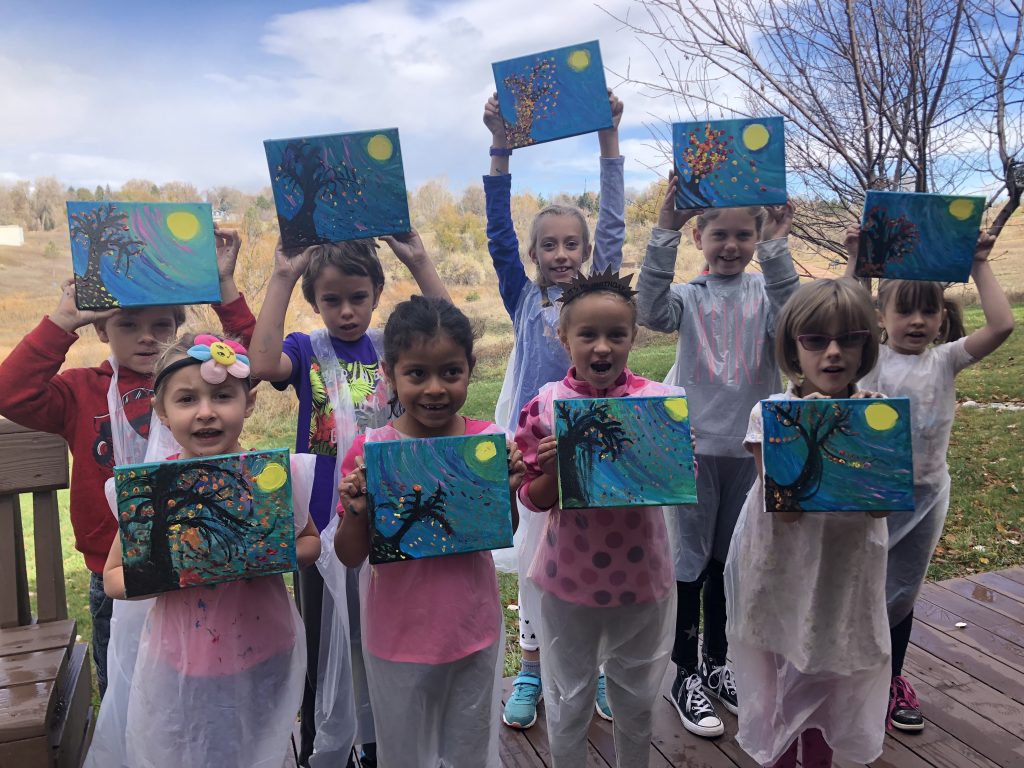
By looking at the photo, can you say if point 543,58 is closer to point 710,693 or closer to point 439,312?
point 439,312

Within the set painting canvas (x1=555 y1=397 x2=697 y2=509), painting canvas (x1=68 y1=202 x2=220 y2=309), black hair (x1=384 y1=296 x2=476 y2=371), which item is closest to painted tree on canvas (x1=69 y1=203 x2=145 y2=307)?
painting canvas (x1=68 y1=202 x2=220 y2=309)

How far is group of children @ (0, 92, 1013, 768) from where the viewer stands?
6.13ft

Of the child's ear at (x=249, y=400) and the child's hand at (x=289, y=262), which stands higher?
the child's hand at (x=289, y=262)

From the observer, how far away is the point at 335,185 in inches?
86.8

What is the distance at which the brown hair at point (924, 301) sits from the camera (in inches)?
99.8

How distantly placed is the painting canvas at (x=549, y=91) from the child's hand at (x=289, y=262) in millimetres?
881

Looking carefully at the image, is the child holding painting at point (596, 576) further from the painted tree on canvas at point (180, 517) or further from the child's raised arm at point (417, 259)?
the painted tree on canvas at point (180, 517)

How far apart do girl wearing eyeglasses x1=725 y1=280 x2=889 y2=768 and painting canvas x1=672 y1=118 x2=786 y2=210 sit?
1.43 feet

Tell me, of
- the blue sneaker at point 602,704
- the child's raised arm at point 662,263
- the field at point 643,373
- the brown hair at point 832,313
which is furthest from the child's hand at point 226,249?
the field at point 643,373

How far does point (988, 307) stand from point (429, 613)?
206cm

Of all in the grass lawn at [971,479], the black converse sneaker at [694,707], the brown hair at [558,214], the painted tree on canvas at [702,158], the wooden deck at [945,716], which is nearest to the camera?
the painted tree on canvas at [702,158]

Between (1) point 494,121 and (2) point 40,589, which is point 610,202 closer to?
(1) point 494,121

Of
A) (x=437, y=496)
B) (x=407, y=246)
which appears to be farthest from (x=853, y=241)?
(x=437, y=496)

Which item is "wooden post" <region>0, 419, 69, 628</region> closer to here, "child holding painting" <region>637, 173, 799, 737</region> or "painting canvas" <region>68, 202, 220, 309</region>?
"painting canvas" <region>68, 202, 220, 309</region>
